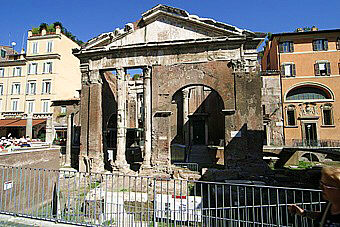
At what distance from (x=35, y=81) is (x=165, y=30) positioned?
2035 cm

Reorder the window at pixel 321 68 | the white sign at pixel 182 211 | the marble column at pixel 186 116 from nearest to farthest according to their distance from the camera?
the white sign at pixel 182 211 → the window at pixel 321 68 → the marble column at pixel 186 116

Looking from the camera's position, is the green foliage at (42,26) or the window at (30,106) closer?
the window at (30,106)

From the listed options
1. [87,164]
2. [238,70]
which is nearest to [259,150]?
[238,70]

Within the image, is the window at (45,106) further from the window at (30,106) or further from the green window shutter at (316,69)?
the green window shutter at (316,69)

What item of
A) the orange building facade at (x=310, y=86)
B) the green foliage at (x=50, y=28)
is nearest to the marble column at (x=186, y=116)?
the orange building facade at (x=310, y=86)

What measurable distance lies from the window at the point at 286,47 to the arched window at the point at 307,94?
4.47 meters

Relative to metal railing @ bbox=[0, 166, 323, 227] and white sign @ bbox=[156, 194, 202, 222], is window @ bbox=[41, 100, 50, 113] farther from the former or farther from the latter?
white sign @ bbox=[156, 194, 202, 222]

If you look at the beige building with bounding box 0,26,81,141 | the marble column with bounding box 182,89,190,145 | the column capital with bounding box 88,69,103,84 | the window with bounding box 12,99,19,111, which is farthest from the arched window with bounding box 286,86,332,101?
the window with bounding box 12,99,19,111

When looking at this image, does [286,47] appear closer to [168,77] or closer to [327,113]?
[327,113]

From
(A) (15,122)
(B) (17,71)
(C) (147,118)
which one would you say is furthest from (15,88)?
(C) (147,118)

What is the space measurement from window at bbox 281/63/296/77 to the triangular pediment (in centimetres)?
1414

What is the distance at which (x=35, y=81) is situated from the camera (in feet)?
82.7

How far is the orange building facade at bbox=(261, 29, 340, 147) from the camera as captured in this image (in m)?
21.7

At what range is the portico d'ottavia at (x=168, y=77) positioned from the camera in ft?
37.6
